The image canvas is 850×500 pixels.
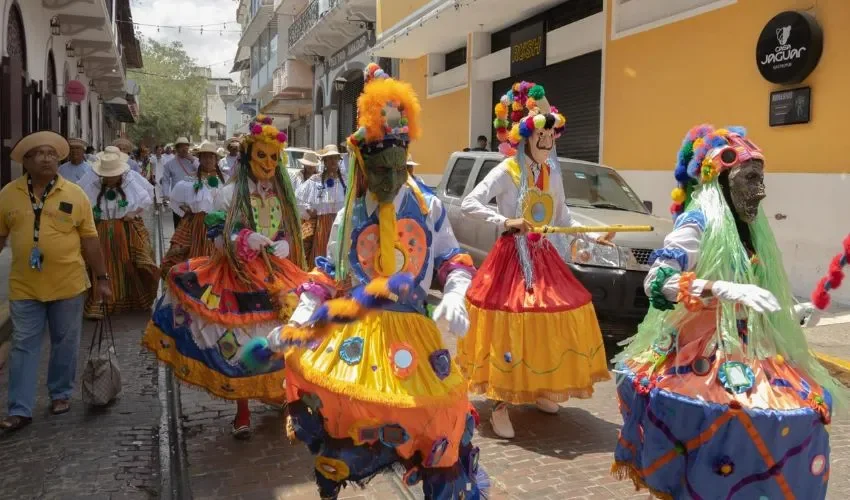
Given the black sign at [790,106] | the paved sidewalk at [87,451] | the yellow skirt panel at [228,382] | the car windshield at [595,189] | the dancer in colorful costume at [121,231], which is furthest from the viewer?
the black sign at [790,106]

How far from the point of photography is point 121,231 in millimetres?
8828

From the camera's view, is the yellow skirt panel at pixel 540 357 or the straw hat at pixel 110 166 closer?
the yellow skirt panel at pixel 540 357

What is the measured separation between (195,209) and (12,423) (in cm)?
362

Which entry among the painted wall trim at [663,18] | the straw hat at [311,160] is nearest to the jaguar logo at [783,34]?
the painted wall trim at [663,18]

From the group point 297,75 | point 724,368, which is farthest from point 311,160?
point 297,75

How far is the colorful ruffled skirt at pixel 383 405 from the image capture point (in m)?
2.91

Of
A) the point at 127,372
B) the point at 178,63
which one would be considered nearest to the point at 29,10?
the point at 127,372

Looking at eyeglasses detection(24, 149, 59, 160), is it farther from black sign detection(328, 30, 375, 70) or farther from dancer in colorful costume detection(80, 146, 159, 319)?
black sign detection(328, 30, 375, 70)

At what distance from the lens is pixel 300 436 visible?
3.15m

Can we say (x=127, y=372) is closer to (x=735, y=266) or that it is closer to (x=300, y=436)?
(x=300, y=436)

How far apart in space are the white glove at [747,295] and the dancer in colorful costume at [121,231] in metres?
7.07

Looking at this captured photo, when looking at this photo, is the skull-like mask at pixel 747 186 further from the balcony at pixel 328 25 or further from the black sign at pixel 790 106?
the balcony at pixel 328 25

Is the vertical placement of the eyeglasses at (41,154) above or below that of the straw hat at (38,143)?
below

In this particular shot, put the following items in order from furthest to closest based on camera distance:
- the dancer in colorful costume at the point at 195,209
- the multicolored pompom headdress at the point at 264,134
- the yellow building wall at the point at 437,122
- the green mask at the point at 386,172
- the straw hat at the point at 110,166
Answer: the yellow building wall at the point at 437,122
the straw hat at the point at 110,166
the dancer in colorful costume at the point at 195,209
the multicolored pompom headdress at the point at 264,134
the green mask at the point at 386,172
